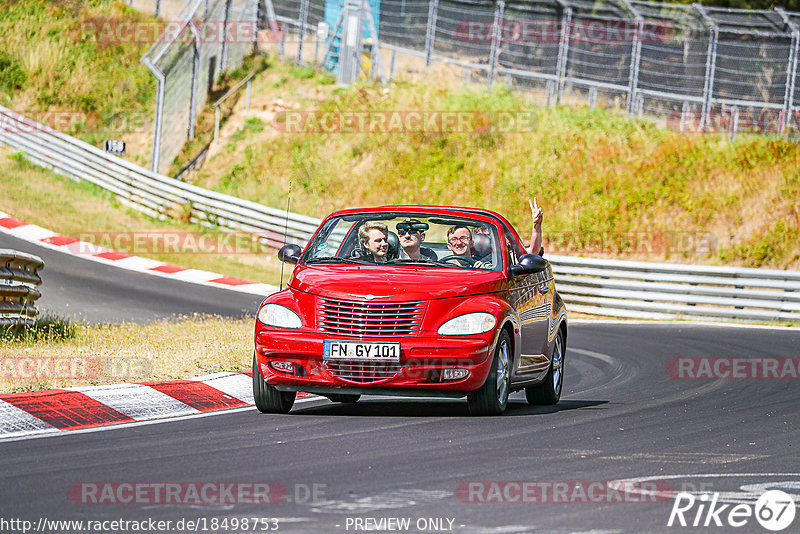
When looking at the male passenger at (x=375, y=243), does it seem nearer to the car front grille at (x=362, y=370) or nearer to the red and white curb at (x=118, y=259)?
the car front grille at (x=362, y=370)

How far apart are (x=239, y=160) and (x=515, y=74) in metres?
7.85

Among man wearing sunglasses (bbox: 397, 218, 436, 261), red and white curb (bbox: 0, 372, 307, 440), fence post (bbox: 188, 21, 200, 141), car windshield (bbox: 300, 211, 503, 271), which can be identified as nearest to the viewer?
red and white curb (bbox: 0, 372, 307, 440)

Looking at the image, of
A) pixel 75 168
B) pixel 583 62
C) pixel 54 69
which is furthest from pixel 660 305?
pixel 54 69

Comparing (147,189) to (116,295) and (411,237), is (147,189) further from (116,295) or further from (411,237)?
(411,237)

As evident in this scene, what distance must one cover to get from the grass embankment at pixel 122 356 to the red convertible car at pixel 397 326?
5.85 ft

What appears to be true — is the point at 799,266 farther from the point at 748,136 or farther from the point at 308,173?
the point at 308,173

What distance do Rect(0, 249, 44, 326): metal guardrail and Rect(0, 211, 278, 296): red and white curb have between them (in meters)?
9.34

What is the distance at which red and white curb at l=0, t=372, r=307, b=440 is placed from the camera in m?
8.11

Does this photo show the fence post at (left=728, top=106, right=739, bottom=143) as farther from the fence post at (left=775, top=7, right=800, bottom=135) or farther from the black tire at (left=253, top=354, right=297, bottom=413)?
the black tire at (left=253, top=354, right=297, bottom=413)

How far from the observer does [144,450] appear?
724 centimetres

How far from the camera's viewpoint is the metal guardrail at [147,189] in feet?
91.5

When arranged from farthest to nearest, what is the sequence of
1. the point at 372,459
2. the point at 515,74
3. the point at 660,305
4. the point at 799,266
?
1. the point at 515,74
2. the point at 799,266
3. the point at 660,305
4. the point at 372,459

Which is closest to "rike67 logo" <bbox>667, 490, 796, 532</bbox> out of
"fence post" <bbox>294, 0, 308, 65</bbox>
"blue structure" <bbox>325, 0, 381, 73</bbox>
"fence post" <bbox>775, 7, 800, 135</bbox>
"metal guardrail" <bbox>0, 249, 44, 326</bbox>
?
"metal guardrail" <bbox>0, 249, 44, 326</bbox>

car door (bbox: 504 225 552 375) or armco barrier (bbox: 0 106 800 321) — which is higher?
car door (bbox: 504 225 552 375)
